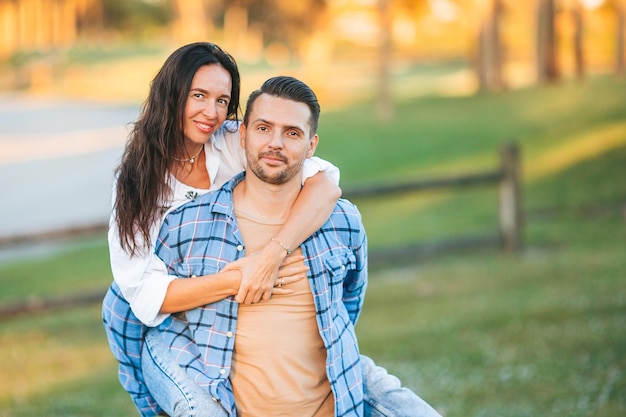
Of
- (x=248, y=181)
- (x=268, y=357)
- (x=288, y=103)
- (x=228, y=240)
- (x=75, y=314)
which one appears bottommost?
(x=75, y=314)

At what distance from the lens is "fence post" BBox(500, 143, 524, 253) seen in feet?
33.9

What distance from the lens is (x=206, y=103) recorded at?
3.63 meters

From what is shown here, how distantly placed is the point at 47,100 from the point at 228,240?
4452 centimetres

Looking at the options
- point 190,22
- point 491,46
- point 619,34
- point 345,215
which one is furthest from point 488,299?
point 190,22

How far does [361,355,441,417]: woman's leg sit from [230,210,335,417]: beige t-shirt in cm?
19

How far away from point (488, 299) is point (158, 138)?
568cm

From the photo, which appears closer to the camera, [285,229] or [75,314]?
[285,229]

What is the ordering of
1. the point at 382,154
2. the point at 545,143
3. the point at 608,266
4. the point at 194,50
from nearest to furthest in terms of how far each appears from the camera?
the point at 194,50, the point at 608,266, the point at 545,143, the point at 382,154

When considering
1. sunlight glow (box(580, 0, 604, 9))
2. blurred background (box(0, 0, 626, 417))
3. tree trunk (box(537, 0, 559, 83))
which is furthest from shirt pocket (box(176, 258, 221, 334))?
tree trunk (box(537, 0, 559, 83))

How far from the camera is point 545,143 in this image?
16.8 meters

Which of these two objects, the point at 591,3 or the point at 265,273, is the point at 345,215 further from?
the point at 591,3

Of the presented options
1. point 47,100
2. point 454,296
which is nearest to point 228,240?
point 454,296

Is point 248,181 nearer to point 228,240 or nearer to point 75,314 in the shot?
point 228,240

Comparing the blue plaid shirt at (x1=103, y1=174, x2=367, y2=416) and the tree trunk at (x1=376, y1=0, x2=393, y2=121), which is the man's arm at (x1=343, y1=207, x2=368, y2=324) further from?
the tree trunk at (x1=376, y1=0, x2=393, y2=121)
